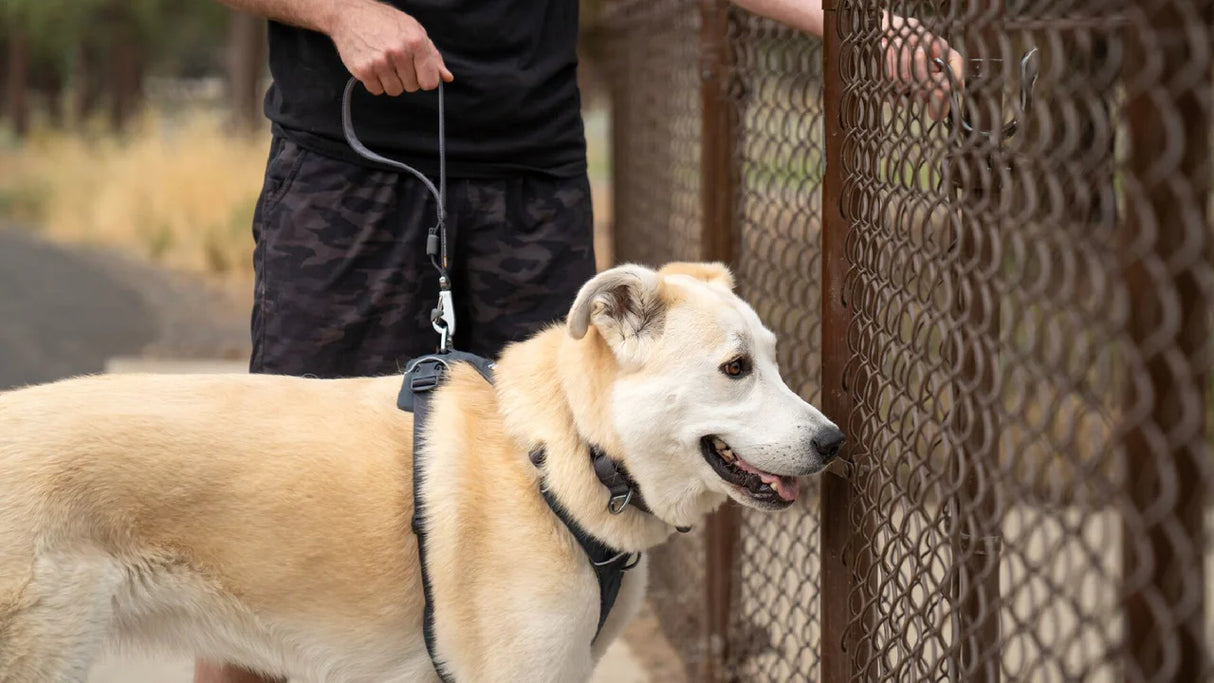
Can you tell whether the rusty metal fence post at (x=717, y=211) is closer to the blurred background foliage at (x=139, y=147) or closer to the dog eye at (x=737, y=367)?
the dog eye at (x=737, y=367)

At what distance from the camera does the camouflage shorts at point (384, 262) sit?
313 centimetres

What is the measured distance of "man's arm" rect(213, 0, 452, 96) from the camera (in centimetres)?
278

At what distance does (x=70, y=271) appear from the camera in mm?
10531

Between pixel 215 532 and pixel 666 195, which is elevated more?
pixel 666 195

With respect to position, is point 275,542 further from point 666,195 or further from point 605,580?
point 666,195

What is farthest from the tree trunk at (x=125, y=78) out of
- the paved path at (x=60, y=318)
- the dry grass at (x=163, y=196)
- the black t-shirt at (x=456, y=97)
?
the black t-shirt at (x=456, y=97)

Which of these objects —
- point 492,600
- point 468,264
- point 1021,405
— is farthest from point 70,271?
point 1021,405

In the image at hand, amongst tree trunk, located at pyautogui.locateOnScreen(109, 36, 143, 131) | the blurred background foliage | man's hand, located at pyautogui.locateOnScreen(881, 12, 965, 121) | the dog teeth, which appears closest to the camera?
man's hand, located at pyautogui.locateOnScreen(881, 12, 965, 121)

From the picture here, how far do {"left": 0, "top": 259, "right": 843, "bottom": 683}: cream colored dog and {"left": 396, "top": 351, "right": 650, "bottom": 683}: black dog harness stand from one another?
2cm

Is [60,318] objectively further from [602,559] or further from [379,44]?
[602,559]

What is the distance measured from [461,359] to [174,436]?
69 centimetres

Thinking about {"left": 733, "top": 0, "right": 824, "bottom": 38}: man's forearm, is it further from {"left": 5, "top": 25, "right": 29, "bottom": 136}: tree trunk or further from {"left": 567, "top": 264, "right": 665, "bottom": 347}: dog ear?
{"left": 5, "top": 25, "right": 29, "bottom": 136}: tree trunk

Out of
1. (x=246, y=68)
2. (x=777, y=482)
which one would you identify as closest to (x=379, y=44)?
(x=777, y=482)

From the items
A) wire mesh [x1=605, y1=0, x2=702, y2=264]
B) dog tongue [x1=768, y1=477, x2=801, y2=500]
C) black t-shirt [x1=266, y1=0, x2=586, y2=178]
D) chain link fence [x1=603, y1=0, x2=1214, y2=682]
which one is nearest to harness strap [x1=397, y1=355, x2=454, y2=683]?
black t-shirt [x1=266, y1=0, x2=586, y2=178]
